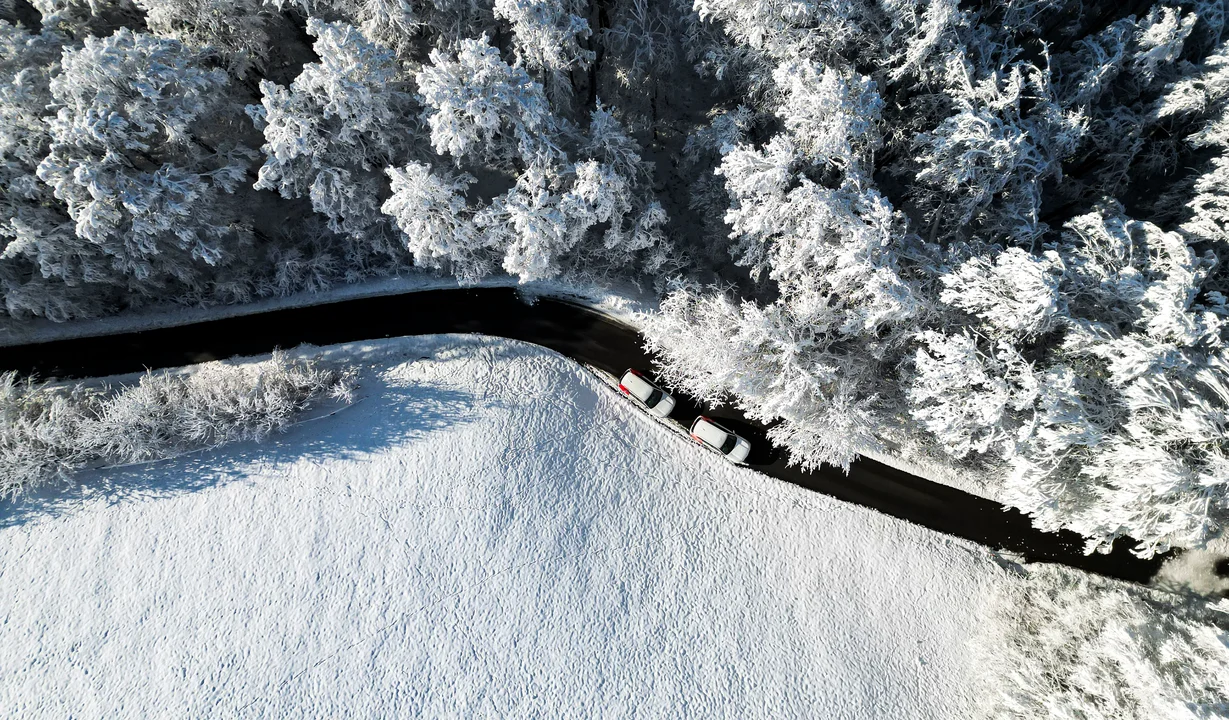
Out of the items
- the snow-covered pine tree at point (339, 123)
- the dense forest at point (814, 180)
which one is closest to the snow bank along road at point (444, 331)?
the dense forest at point (814, 180)

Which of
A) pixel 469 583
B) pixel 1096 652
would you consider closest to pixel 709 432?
pixel 469 583

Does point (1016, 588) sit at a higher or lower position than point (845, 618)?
higher

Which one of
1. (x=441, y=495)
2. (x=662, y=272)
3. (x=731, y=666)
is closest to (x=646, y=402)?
(x=662, y=272)

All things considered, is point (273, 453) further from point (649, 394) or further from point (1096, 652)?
point (1096, 652)

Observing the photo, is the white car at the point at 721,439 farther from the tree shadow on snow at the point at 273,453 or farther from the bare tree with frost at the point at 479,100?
the bare tree with frost at the point at 479,100

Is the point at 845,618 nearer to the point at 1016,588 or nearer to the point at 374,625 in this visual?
the point at 1016,588

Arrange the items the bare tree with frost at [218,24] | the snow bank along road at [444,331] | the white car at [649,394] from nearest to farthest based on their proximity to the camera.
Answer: the bare tree with frost at [218,24]
the snow bank along road at [444,331]
the white car at [649,394]
